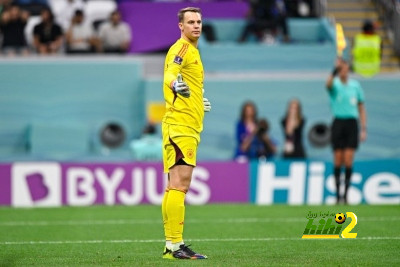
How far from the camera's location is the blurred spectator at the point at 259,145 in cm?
2044

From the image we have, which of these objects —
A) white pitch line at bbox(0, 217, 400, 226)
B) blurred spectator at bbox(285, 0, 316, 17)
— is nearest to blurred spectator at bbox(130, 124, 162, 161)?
white pitch line at bbox(0, 217, 400, 226)

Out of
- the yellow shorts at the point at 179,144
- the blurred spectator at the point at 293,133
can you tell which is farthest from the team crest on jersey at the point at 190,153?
the blurred spectator at the point at 293,133

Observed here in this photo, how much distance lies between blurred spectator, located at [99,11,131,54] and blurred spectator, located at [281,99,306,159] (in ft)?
13.3

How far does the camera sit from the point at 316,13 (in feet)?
82.4

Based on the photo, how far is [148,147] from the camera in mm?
20422

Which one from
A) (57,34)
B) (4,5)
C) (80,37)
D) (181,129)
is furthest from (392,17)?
(181,129)

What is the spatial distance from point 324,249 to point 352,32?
49.7 ft

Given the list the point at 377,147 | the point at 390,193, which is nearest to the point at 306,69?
the point at 377,147

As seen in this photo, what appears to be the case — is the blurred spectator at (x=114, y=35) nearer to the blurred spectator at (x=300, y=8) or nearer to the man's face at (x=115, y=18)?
the man's face at (x=115, y=18)

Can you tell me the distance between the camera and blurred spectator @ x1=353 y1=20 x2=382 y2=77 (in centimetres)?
2247

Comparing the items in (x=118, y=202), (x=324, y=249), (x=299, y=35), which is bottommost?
(x=118, y=202)

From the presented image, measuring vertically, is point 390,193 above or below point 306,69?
below

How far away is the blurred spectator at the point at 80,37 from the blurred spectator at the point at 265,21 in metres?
3.31

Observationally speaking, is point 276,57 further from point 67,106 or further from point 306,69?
point 67,106
